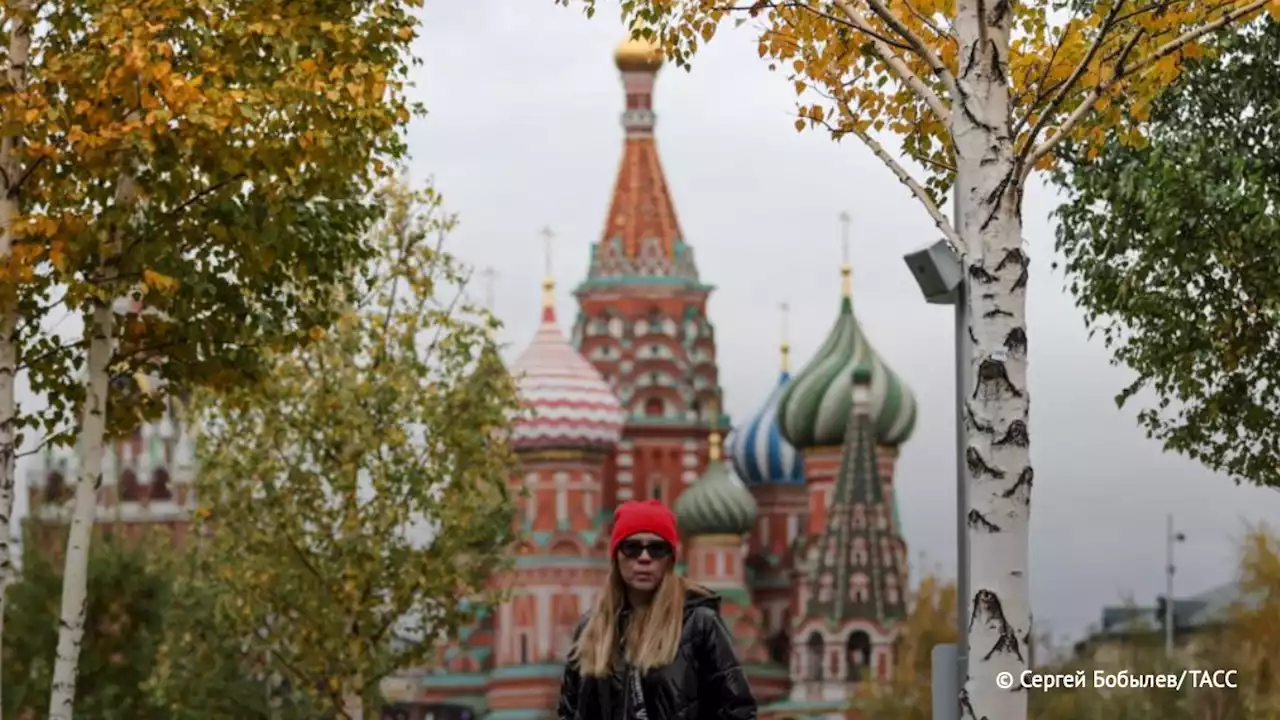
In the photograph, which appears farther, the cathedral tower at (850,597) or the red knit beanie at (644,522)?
the cathedral tower at (850,597)

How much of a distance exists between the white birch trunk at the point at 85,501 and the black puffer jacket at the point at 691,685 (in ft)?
33.8

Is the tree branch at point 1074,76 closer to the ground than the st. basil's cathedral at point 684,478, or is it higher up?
closer to the ground

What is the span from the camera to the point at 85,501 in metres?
20.0

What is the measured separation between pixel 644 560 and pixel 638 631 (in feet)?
0.84

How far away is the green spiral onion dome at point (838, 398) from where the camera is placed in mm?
120500

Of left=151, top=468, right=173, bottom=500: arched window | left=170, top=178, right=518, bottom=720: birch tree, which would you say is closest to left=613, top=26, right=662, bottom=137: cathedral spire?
left=151, top=468, right=173, bottom=500: arched window

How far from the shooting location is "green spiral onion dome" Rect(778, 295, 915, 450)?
120500 mm

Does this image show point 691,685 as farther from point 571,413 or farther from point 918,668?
point 571,413

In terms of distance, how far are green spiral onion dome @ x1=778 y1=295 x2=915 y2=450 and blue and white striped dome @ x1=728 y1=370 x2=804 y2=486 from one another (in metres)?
3.11

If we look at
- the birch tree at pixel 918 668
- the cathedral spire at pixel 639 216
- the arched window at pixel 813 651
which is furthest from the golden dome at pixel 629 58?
the birch tree at pixel 918 668

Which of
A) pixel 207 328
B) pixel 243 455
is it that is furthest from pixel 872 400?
pixel 207 328

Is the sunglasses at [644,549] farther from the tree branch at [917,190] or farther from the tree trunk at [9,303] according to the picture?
the tree trunk at [9,303]

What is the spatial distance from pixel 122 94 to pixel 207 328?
2426 millimetres

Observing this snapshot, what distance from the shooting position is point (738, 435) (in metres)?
128
